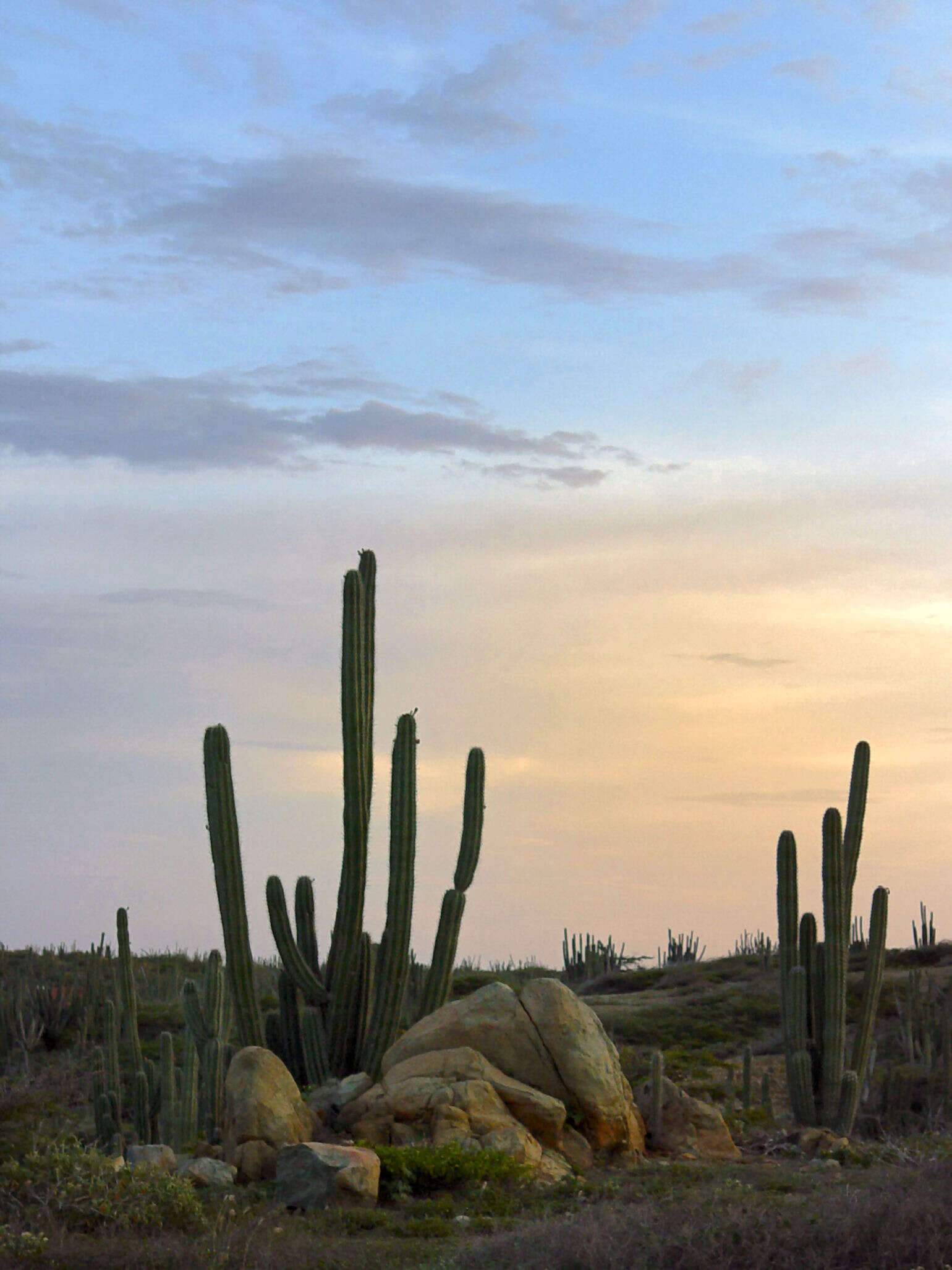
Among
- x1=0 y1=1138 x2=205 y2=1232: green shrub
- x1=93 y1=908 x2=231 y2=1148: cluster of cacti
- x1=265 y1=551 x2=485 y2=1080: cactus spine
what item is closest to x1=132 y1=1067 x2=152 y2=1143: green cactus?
x1=93 y1=908 x2=231 y2=1148: cluster of cacti

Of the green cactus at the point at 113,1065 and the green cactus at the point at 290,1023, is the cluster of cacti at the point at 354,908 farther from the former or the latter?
the green cactus at the point at 113,1065

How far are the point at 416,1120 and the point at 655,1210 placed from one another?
4.30 m

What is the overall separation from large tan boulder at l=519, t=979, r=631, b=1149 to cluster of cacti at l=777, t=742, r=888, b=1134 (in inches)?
118

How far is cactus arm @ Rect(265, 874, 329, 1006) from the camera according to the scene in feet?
53.7

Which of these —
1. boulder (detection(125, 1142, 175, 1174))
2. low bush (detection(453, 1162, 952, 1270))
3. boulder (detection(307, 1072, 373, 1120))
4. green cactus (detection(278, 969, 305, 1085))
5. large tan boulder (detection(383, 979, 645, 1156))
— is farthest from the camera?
green cactus (detection(278, 969, 305, 1085))

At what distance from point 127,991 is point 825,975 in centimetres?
887

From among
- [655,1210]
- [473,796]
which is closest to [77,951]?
[473,796]

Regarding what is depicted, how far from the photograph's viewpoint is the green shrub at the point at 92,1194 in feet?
34.2

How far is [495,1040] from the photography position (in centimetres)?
1507

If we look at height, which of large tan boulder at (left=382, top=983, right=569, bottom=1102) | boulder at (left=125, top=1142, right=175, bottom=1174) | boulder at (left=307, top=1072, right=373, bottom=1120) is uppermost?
large tan boulder at (left=382, top=983, right=569, bottom=1102)

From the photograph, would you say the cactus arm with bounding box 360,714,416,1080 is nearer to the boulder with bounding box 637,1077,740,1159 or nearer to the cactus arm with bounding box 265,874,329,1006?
the cactus arm with bounding box 265,874,329,1006

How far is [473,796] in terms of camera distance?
16.4m

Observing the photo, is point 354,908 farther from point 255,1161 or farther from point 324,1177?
point 324,1177

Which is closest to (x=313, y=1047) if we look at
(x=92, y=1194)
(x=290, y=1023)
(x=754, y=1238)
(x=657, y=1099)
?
(x=290, y=1023)
